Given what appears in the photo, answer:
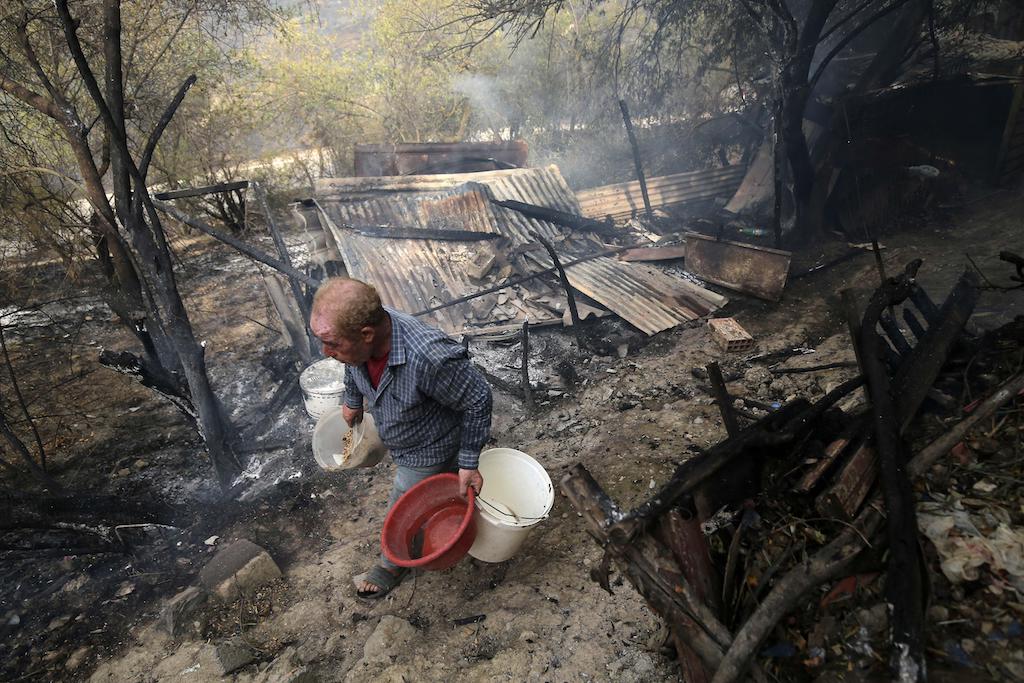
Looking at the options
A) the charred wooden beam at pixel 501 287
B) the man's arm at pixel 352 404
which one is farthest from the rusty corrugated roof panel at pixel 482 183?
the man's arm at pixel 352 404

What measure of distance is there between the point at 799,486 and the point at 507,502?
63.0 inches

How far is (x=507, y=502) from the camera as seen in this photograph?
306 cm

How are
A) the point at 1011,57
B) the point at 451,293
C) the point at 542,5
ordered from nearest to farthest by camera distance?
the point at 451,293
the point at 542,5
the point at 1011,57

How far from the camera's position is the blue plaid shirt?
2.46m

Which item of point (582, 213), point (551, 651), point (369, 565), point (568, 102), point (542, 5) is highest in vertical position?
point (542, 5)

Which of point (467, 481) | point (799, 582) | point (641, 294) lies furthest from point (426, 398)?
point (641, 294)

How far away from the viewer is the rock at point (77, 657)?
3.18 metres

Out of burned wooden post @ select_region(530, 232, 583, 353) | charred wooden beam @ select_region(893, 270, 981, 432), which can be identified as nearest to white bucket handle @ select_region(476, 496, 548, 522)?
charred wooden beam @ select_region(893, 270, 981, 432)

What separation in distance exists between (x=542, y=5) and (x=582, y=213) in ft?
12.0

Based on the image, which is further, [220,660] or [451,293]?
[451,293]

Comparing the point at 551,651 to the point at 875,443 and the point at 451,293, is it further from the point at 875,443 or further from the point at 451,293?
the point at 451,293

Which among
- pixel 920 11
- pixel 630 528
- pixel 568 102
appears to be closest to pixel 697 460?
pixel 630 528

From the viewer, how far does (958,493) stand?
2.23m

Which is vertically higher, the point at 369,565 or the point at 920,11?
the point at 920,11
